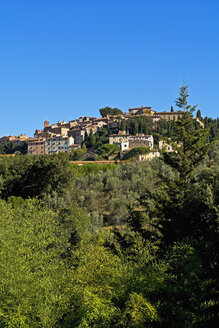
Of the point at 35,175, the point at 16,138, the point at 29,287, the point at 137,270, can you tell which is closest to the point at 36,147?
the point at 16,138

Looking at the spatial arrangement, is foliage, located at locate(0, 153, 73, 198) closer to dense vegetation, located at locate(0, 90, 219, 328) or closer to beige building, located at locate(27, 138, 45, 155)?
dense vegetation, located at locate(0, 90, 219, 328)

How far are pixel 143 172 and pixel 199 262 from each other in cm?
3308

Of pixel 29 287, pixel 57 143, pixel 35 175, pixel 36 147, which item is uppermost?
pixel 57 143

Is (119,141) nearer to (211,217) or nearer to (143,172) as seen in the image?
(143,172)

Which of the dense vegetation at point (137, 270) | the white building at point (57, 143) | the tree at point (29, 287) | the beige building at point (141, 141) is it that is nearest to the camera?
the dense vegetation at point (137, 270)

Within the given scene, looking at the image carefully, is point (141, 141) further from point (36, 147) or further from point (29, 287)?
point (29, 287)

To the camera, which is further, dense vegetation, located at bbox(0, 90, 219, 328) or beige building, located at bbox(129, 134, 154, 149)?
beige building, located at bbox(129, 134, 154, 149)

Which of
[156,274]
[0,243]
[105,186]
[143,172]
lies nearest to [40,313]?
[156,274]

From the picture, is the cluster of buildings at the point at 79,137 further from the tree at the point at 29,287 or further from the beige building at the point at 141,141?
the tree at the point at 29,287

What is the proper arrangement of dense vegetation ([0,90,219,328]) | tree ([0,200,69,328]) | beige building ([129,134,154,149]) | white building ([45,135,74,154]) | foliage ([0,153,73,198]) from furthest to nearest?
white building ([45,135,74,154])
beige building ([129,134,154,149])
foliage ([0,153,73,198])
tree ([0,200,69,328])
dense vegetation ([0,90,219,328])

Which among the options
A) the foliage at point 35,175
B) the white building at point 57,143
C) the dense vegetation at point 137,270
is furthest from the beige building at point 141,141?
the dense vegetation at point 137,270

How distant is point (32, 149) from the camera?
111500mm

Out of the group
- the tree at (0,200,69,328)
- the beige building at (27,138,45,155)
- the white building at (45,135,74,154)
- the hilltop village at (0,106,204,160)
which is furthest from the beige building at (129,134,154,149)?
the tree at (0,200,69,328)

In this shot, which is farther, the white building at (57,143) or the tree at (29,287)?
the white building at (57,143)
